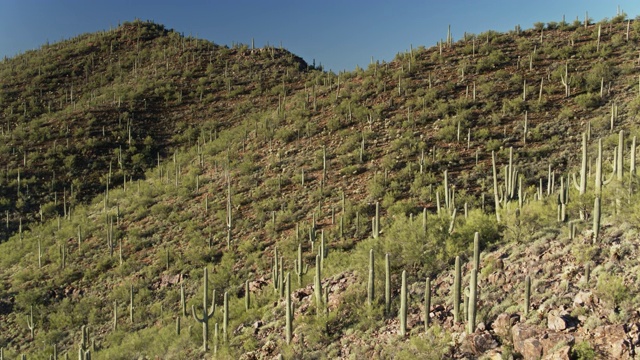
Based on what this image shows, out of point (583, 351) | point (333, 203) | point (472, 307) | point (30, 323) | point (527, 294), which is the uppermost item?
point (333, 203)

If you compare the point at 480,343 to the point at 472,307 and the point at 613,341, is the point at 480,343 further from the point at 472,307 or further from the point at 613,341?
the point at 613,341

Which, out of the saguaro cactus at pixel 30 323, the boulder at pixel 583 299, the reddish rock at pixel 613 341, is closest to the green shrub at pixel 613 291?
the boulder at pixel 583 299

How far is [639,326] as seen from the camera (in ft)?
22.9

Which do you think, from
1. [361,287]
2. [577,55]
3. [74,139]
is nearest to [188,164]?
[74,139]

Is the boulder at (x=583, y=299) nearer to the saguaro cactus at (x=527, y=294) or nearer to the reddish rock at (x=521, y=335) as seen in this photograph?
the saguaro cactus at (x=527, y=294)

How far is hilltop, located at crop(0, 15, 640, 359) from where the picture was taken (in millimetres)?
9688

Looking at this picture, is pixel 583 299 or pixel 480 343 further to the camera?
pixel 480 343

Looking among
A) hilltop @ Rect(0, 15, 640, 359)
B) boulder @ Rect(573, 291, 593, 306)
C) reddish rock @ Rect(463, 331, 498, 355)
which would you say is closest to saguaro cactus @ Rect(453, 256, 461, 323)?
hilltop @ Rect(0, 15, 640, 359)

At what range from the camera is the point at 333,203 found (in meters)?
21.5

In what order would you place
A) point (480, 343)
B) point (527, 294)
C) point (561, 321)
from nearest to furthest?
point (561, 321), point (480, 343), point (527, 294)

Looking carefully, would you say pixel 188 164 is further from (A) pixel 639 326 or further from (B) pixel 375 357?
(A) pixel 639 326

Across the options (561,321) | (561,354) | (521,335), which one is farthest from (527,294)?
(561,354)

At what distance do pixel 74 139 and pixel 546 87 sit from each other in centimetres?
3600

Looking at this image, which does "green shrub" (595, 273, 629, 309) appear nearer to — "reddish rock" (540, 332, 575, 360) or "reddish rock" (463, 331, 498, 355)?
"reddish rock" (540, 332, 575, 360)
